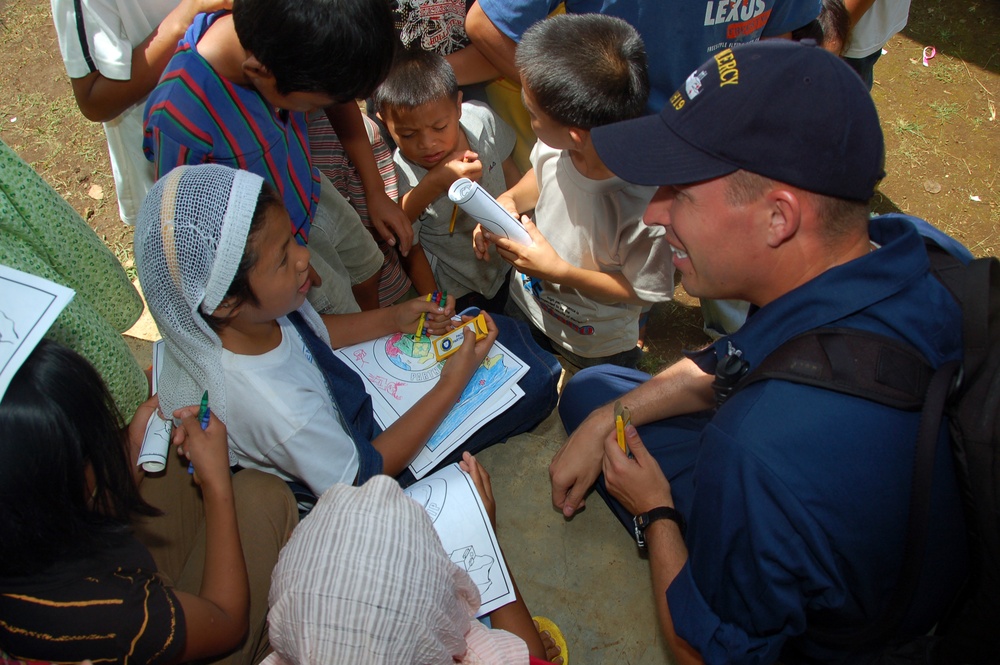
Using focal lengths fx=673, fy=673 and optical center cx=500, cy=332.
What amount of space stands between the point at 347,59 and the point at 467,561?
151 centimetres

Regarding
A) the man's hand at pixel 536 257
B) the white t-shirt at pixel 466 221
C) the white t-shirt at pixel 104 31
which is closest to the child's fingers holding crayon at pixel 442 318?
the man's hand at pixel 536 257

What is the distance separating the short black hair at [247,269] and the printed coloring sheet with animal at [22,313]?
35 cm

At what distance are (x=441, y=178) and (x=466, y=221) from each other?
12.9 inches

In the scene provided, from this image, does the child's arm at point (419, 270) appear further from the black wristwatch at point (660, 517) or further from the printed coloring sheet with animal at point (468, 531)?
the black wristwatch at point (660, 517)

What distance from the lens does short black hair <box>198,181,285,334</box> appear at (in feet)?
5.66

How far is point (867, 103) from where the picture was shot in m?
1.45

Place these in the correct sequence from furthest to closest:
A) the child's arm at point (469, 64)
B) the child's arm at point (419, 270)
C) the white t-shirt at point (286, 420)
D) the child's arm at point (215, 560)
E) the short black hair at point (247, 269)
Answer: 1. the child's arm at point (419, 270)
2. the child's arm at point (469, 64)
3. the white t-shirt at point (286, 420)
4. the short black hair at point (247, 269)
5. the child's arm at point (215, 560)

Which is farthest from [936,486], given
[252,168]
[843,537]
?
[252,168]

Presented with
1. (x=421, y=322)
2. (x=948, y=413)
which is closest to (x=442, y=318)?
(x=421, y=322)

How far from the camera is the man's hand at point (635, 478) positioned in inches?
79.0

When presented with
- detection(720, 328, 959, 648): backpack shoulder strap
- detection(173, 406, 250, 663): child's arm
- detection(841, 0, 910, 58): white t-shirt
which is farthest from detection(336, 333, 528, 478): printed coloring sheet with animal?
detection(841, 0, 910, 58): white t-shirt

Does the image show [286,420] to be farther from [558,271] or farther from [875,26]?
[875,26]

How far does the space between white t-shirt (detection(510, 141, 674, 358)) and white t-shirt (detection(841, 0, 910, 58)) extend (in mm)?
1575

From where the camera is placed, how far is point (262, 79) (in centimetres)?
201
